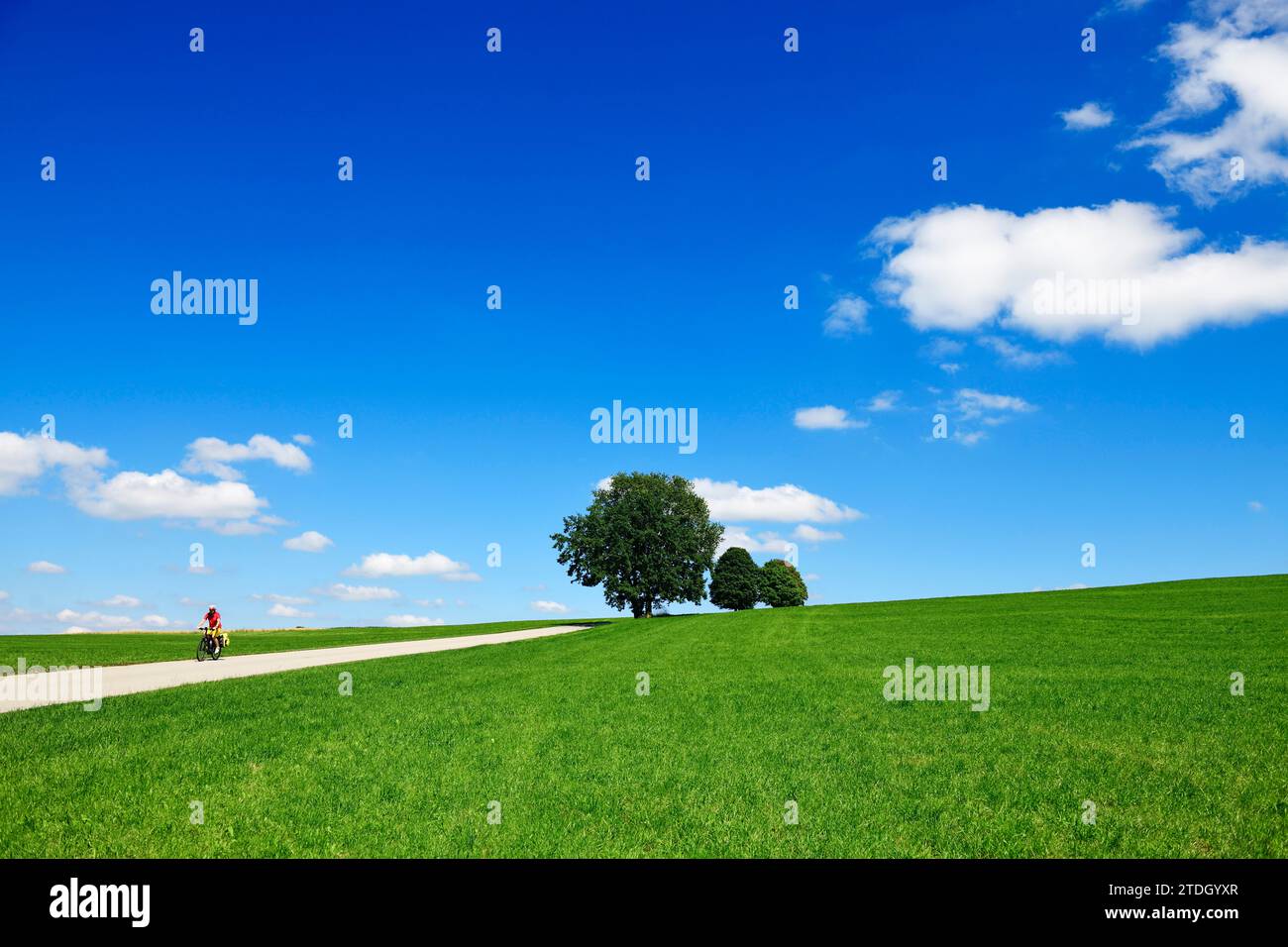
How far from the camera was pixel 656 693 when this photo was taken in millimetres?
19828

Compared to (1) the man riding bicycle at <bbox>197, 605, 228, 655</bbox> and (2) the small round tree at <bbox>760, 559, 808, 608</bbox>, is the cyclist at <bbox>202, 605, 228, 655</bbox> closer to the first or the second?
(1) the man riding bicycle at <bbox>197, 605, 228, 655</bbox>

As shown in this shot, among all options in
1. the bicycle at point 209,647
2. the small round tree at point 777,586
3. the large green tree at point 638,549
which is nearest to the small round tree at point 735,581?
the small round tree at point 777,586

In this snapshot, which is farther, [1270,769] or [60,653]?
[60,653]

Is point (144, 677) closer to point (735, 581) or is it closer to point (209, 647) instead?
point (209, 647)

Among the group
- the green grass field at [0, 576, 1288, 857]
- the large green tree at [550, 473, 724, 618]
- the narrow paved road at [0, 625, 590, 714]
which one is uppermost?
the large green tree at [550, 473, 724, 618]

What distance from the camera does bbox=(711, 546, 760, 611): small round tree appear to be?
91.1m

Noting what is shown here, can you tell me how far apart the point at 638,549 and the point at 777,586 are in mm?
23695

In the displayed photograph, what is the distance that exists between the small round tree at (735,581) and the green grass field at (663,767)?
67397 mm

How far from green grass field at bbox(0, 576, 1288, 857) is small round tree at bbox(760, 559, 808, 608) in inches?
2759

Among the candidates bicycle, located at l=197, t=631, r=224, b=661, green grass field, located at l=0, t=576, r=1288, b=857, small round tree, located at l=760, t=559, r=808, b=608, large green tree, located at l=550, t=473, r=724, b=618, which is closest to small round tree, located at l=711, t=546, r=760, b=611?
small round tree, located at l=760, t=559, r=808, b=608
